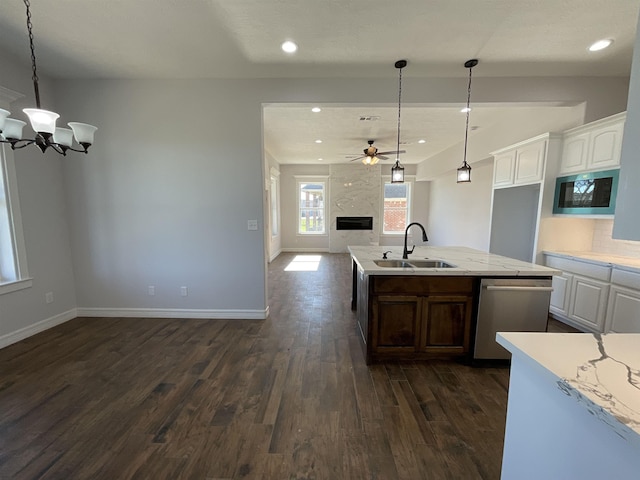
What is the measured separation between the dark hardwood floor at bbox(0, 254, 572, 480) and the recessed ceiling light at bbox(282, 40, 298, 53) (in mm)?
2933

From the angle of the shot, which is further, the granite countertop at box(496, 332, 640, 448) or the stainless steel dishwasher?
the stainless steel dishwasher

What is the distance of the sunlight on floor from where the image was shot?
20.7 feet

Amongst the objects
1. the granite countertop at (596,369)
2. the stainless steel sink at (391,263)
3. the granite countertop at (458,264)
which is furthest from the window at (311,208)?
the granite countertop at (596,369)

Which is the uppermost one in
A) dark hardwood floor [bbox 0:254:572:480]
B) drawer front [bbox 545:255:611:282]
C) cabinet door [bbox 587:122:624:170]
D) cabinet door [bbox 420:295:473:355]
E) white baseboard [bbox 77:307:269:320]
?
cabinet door [bbox 587:122:624:170]

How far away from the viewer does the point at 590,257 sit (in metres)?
2.97

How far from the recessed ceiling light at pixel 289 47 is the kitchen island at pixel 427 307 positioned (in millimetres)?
2141

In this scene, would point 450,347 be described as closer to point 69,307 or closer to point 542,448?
point 542,448

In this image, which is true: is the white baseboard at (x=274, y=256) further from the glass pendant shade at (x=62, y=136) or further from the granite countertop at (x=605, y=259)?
the granite countertop at (x=605, y=259)

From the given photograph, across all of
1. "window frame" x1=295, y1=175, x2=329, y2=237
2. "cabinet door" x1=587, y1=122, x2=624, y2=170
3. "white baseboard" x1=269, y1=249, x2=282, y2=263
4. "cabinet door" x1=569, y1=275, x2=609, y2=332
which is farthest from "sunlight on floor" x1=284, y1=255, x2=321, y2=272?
"cabinet door" x1=587, y1=122, x2=624, y2=170

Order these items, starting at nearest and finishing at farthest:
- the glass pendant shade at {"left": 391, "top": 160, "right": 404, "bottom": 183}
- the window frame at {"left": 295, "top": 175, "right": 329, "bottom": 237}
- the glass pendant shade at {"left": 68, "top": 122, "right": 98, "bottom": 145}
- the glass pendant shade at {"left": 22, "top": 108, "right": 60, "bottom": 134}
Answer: the glass pendant shade at {"left": 22, "top": 108, "right": 60, "bottom": 134}, the glass pendant shade at {"left": 68, "top": 122, "right": 98, "bottom": 145}, the glass pendant shade at {"left": 391, "top": 160, "right": 404, "bottom": 183}, the window frame at {"left": 295, "top": 175, "right": 329, "bottom": 237}

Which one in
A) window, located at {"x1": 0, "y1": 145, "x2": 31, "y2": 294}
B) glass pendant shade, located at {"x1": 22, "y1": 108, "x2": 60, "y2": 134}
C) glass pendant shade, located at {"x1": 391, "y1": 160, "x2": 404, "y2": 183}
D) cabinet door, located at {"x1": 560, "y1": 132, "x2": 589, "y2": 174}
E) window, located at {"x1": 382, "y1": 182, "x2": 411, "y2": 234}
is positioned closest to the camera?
glass pendant shade, located at {"x1": 22, "y1": 108, "x2": 60, "y2": 134}

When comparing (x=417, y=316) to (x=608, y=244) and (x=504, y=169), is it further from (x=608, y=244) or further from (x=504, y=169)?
(x=504, y=169)

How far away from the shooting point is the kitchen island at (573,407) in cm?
68

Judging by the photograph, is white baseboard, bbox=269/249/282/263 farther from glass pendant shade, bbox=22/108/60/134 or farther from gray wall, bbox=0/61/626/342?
glass pendant shade, bbox=22/108/60/134
